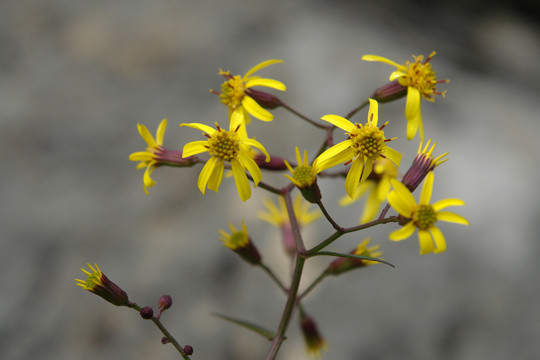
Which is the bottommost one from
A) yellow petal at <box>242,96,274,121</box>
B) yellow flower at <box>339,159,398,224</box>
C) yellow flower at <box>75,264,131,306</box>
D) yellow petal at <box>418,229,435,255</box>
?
yellow flower at <box>75,264,131,306</box>

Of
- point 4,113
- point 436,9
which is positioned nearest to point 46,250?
point 4,113

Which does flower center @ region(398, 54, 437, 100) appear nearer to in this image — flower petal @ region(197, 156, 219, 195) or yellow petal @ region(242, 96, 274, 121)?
yellow petal @ region(242, 96, 274, 121)

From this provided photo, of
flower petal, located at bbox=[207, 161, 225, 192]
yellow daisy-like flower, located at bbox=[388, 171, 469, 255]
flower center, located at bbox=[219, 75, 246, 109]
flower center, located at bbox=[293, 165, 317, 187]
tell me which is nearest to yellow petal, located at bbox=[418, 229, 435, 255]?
yellow daisy-like flower, located at bbox=[388, 171, 469, 255]

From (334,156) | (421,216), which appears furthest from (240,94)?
(421,216)

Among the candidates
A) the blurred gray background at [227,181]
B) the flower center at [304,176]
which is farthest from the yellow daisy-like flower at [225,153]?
the blurred gray background at [227,181]

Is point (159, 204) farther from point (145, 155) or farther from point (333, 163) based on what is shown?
point (333, 163)

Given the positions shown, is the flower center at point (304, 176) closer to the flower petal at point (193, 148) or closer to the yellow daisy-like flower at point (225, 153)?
the yellow daisy-like flower at point (225, 153)

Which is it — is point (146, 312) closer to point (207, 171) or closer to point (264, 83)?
point (207, 171)
